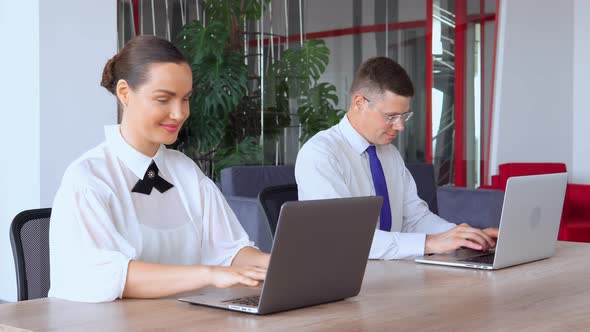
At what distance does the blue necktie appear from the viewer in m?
3.31

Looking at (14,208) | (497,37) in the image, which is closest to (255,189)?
(14,208)

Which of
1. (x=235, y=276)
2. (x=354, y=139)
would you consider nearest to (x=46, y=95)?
(x=354, y=139)

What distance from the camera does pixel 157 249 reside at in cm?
227

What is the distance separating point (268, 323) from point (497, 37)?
24.4 ft

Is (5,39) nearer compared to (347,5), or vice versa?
(5,39)

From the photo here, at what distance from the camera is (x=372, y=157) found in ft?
11.1

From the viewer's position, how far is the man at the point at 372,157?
3.17 meters

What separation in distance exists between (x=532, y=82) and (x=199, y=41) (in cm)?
382

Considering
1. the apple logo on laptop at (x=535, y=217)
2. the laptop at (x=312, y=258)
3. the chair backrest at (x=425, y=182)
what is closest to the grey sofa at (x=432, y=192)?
the chair backrest at (x=425, y=182)

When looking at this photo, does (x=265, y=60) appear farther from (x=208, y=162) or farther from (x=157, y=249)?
(x=157, y=249)

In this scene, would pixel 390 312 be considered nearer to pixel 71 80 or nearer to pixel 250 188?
pixel 250 188

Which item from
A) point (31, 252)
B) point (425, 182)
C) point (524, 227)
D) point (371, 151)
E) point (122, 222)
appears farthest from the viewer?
point (425, 182)

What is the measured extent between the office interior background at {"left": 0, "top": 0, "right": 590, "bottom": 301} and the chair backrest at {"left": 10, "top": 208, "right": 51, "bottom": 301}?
2779 mm

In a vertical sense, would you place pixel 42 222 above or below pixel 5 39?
below
